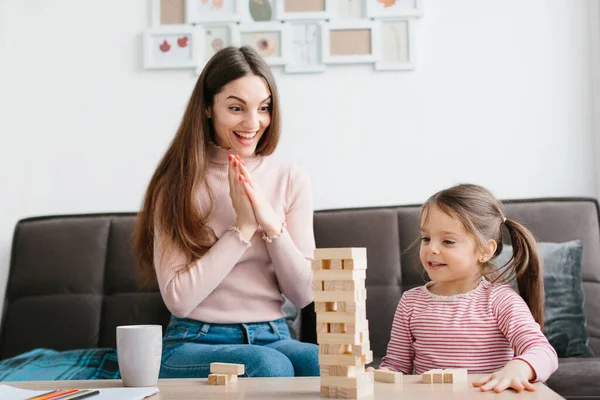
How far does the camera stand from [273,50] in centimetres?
264

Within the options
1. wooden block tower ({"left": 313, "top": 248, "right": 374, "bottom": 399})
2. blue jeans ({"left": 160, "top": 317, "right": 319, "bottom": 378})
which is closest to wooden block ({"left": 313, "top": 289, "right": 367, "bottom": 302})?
wooden block tower ({"left": 313, "top": 248, "right": 374, "bottom": 399})

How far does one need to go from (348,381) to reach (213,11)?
193 cm

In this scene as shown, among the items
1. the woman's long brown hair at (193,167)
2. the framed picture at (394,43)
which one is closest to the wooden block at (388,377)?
the woman's long brown hair at (193,167)

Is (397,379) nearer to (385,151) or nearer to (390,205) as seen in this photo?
(390,205)

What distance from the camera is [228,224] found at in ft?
6.13

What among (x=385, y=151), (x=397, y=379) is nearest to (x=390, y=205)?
(x=385, y=151)

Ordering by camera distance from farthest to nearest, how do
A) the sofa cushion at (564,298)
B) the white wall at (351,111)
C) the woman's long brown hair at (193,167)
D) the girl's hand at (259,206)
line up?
the white wall at (351,111) → the sofa cushion at (564,298) → the woman's long brown hair at (193,167) → the girl's hand at (259,206)

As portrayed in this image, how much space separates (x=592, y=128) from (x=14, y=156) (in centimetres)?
A: 213

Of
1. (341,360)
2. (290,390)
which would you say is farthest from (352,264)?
(290,390)

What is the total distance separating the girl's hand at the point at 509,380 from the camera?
43.6 inches

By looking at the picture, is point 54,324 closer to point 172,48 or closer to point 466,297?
point 172,48

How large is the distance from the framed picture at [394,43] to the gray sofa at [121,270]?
57cm

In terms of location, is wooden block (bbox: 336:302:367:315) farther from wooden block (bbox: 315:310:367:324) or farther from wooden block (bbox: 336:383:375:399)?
wooden block (bbox: 336:383:375:399)

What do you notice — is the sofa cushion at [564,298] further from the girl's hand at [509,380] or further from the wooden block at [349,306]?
the wooden block at [349,306]
